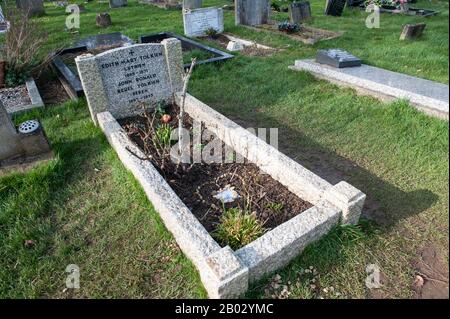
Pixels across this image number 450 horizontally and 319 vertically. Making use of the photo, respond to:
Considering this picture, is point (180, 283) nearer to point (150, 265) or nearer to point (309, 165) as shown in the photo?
point (150, 265)

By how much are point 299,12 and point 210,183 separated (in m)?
8.59

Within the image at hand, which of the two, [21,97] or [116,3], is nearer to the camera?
[21,97]

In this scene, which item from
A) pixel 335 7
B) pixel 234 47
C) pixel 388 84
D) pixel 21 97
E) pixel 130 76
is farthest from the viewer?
pixel 335 7

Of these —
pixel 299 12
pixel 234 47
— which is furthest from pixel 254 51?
pixel 299 12

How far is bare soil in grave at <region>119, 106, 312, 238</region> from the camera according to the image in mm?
2809

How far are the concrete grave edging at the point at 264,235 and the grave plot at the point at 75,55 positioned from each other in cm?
268

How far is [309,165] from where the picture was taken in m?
3.71

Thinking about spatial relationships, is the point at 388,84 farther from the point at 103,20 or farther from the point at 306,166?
the point at 103,20

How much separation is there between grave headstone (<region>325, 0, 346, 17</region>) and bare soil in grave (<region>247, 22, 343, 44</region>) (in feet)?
7.96

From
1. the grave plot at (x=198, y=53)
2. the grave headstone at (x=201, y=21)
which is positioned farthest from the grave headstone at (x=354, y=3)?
the grave plot at (x=198, y=53)

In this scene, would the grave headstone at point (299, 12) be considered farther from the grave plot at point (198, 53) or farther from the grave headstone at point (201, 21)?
the grave plot at point (198, 53)

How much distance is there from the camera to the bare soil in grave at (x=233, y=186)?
9.21ft

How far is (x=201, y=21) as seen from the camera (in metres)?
8.98
